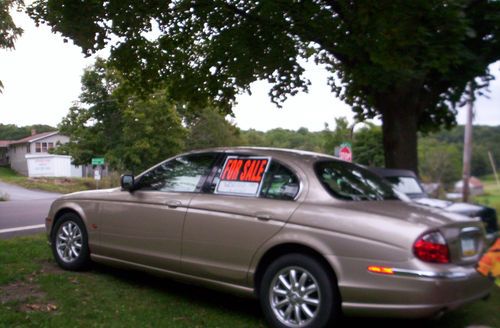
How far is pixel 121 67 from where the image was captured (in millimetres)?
10547

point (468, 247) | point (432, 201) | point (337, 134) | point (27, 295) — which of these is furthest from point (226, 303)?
point (337, 134)

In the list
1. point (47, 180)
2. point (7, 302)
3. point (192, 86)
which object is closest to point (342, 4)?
point (192, 86)

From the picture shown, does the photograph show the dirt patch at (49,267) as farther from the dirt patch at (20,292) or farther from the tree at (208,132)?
the tree at (208,132)

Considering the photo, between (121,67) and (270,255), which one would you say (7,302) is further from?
(121,67)

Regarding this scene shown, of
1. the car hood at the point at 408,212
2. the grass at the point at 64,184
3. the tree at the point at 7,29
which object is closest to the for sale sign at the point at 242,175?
the car hood at the point at 408,212

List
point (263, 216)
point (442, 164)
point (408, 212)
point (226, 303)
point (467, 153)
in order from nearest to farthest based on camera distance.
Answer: point (408, 212)
point (263, 216)
point (226, 303)
point (467, 153)
point (442, 164)

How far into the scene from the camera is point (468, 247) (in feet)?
14.0

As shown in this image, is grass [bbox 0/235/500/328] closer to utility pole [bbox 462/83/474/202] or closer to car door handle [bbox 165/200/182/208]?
car door handle [bbox 165/200/182/208]

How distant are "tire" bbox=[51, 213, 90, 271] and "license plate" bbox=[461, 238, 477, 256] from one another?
13.3 feet

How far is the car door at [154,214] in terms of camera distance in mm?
5273

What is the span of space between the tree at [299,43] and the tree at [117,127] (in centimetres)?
2902

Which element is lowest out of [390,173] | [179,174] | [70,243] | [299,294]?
[299,294]

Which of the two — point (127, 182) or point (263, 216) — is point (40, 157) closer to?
point (127, 182)

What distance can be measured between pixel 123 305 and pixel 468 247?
3126 millimetres
